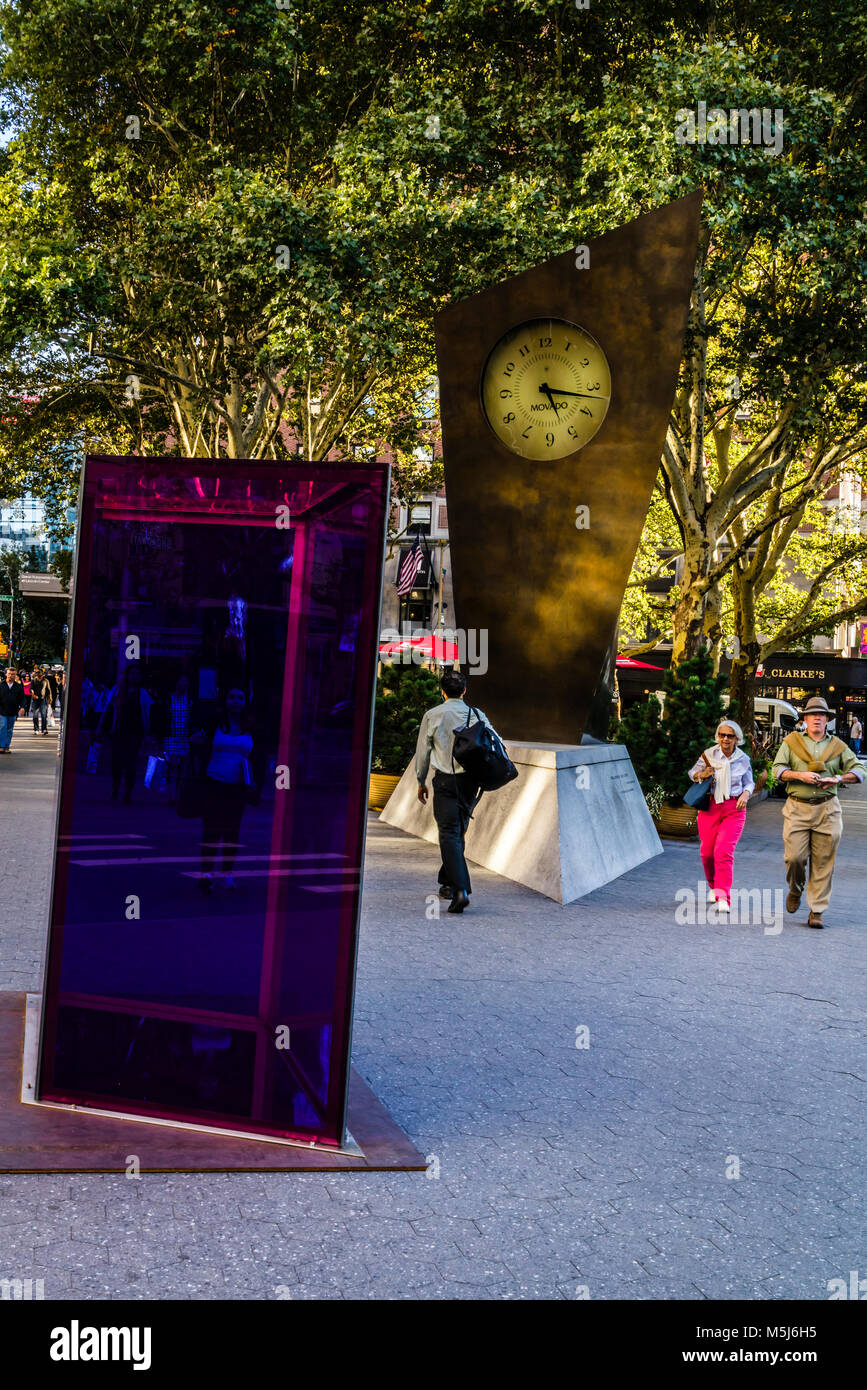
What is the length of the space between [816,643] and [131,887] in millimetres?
51011

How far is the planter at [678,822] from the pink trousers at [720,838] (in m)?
5.98

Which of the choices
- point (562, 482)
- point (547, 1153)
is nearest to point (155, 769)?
point (547, 1153)

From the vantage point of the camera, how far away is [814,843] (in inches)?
420

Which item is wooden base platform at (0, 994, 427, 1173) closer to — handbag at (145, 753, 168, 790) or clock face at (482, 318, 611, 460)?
handbag at (145, 753, 168, 790)

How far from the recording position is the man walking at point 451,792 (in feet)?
32.2

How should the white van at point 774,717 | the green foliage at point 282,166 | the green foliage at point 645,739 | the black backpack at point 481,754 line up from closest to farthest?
1. the black backpack at point 481,754
2. the green foliage at point 645,739
3. the green foliage at point 282,166
4. the white van at point 774,717

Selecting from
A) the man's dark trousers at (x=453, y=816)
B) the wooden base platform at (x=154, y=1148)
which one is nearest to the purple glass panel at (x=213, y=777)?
the wooden base platform at (x=154, y=1148)

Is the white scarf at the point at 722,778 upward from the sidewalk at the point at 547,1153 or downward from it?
upward

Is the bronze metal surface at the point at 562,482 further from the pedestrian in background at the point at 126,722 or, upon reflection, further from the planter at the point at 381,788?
the pedestrian in background at the point at 126,722

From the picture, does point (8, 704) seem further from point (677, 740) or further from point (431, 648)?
point (677, 740)

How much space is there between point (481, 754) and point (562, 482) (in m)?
4.05
